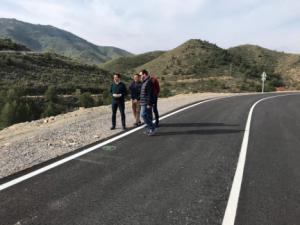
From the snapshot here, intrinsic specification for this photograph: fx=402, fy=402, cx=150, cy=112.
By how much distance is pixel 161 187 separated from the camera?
20.9 ft

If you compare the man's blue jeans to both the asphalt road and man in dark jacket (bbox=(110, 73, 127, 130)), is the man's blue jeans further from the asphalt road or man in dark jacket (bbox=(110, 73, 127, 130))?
A: man in dark jacket (bbox=(110, 73, 127, 130))

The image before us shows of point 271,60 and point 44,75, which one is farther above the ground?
point 271,60

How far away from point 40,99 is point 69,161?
39846 mm

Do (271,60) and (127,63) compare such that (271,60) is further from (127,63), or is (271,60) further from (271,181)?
(271,181)

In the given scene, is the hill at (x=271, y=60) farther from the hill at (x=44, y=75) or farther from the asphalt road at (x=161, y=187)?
the asphalt road at (x=161, y=187)

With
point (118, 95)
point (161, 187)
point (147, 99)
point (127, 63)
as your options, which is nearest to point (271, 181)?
point (161, 187)

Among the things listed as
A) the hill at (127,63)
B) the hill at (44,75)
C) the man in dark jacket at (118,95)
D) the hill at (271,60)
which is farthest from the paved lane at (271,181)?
the hill at (127,63)

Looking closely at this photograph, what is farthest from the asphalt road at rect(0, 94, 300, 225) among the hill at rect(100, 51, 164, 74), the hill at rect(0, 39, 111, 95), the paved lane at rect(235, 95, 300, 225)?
the hill at rect(100, 51, 164, 74)

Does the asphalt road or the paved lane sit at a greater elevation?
the asphalt road

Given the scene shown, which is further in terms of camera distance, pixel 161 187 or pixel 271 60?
pixel 271 60

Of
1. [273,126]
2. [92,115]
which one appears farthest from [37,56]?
[273,126]

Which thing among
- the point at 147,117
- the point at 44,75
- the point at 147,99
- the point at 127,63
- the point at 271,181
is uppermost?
the point at 127,63

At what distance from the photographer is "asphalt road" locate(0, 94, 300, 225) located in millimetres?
5156

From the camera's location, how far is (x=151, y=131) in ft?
36.4
